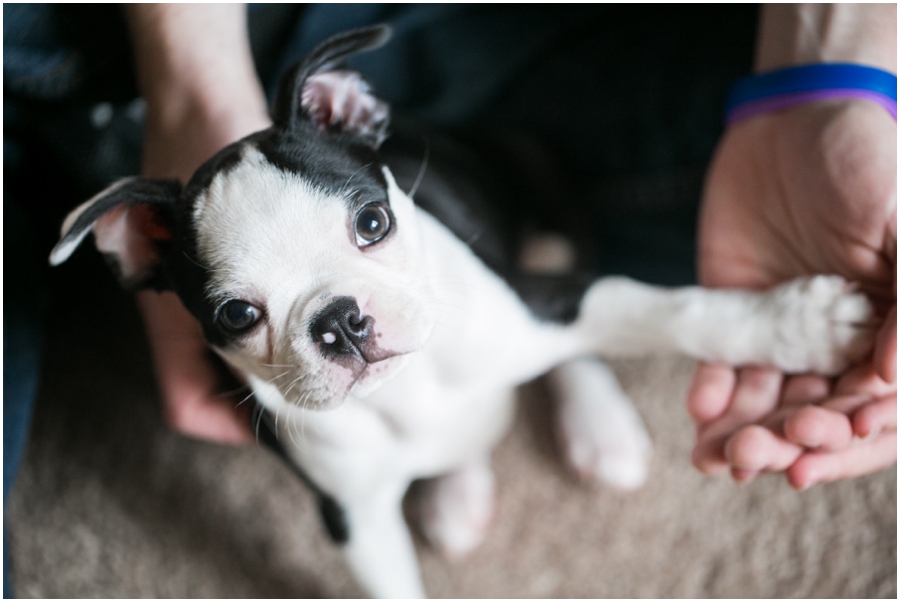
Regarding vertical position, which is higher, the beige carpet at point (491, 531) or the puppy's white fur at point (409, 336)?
the puppy's white fur at point (409, 336)

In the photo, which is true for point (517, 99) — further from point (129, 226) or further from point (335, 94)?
point (129, 226)

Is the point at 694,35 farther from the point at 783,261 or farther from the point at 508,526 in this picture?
the point at 508,526

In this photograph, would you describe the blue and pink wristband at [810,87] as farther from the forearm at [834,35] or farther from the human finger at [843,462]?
the human finger at [843,462]

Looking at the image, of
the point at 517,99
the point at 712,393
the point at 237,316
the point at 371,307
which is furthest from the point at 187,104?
the point at 712,393

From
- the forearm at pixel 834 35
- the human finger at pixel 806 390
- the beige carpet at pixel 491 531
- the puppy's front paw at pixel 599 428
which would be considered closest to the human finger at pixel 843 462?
the human finger at pixel 806 390

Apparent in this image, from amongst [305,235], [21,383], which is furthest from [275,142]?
[21,383]

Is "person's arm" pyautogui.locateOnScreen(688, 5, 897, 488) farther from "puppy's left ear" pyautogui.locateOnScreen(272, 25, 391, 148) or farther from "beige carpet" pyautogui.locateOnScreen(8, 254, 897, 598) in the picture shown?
"puppy's left ear" pyautogui.locateOnScreen(272, 25, 391, 148)
